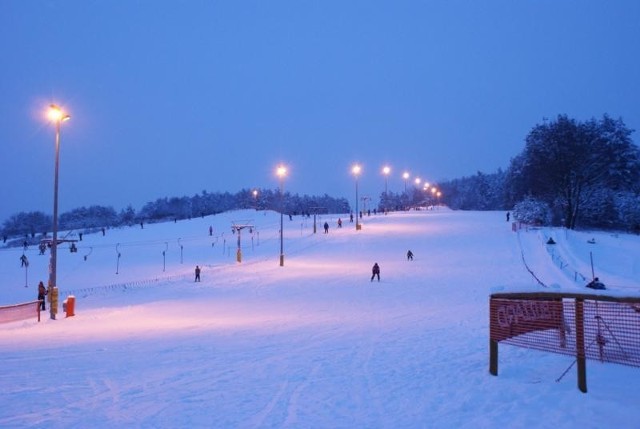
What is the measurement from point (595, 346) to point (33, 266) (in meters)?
52.1

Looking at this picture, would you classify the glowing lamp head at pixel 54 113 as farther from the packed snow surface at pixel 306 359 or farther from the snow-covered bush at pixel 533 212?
the snow-covered bush at pixel 533 212

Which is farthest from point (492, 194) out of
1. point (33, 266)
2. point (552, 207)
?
point (33, 266)

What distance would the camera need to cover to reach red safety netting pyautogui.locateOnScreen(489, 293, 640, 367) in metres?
8.66

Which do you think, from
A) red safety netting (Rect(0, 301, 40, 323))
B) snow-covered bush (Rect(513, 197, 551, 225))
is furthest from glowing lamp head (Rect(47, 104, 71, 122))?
snow-covered bush (Rect(513, 197, 551, 225))

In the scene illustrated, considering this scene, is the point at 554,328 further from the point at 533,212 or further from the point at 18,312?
the point at 533,212

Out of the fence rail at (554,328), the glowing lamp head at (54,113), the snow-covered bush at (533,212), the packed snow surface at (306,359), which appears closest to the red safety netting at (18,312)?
the packed snow surface at (306,359)

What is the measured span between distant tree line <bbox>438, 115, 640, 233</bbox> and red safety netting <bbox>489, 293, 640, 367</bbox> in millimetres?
50058

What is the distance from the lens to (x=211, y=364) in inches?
424

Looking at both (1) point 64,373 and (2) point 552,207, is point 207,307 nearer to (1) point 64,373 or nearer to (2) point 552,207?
(1) point 64,373

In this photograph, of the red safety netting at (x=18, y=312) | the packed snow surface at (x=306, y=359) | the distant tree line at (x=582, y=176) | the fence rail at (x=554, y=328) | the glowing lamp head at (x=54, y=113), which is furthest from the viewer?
the distant tree line at (x=582, y=176)

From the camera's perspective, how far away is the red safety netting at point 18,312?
765 inches

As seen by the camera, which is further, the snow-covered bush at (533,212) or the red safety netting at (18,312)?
the snow-covered bush at (533,212)

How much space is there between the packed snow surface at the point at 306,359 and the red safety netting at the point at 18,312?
0.90m

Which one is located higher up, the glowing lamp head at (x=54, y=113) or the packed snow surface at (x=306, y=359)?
the glowing lamp head at (x=54, y=113)
